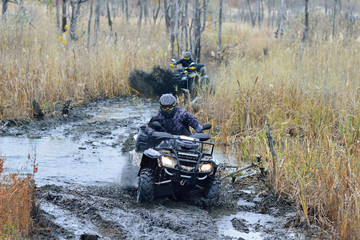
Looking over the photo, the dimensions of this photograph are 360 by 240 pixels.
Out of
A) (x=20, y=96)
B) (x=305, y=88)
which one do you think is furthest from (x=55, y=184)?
(x=305, y=88)

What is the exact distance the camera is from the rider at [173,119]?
293 inches

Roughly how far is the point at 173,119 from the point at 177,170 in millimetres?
1617

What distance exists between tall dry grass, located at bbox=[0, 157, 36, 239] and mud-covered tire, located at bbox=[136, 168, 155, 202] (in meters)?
1.54

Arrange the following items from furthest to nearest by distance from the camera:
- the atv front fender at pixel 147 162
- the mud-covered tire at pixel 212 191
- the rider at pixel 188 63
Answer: the rider at pixel 188 63, the atv front fender at pixel 147 162, the mud-covered tire at pixel 212 191

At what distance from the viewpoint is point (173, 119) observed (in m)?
7.53

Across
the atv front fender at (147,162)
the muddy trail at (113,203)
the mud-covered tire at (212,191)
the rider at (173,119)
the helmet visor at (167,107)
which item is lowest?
the muddy trail at (113,203)

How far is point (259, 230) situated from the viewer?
5.85 metres

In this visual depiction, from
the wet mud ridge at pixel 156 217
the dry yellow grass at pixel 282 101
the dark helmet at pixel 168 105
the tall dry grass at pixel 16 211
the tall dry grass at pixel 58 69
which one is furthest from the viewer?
the tall dry grass at pixel 58 69

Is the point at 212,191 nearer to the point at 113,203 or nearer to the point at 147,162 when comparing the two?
the point at 147,162

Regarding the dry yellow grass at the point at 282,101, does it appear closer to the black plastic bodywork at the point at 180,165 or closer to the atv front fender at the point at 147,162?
the black plastic bodywork at the point at 180,165

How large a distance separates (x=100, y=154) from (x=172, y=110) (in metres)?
2.73

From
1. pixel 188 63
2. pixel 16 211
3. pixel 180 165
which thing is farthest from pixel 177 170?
pixel 188 63

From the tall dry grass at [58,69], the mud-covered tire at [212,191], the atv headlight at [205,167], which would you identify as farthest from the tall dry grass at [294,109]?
the tall dry grass at [58,69]

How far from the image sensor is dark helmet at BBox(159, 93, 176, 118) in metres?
7.40
